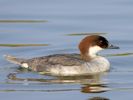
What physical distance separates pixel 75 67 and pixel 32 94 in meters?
2.65

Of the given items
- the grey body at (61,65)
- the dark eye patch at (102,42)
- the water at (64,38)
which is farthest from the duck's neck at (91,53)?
the water at (64,38)

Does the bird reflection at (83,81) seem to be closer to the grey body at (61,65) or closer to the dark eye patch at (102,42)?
the grey body at (61,65)

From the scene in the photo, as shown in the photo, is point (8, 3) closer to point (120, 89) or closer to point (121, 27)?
point (121, 27)

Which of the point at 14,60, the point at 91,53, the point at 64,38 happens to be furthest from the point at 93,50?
the point at 14,60

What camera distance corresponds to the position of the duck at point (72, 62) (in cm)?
1756

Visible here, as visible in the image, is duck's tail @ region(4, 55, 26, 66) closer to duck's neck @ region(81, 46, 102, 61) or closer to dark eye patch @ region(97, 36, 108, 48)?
duck's neck @ region(81, 46, 102, 61)

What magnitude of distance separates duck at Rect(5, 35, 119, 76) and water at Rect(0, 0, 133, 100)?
28 cm

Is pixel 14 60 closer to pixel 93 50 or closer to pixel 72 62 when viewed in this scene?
pixel 72 62

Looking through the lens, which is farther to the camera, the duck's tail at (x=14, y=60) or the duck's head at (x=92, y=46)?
the duck's head at (x=92, y=46)

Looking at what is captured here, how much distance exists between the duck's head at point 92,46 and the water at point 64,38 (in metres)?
0.56

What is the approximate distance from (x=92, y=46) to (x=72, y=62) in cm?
86

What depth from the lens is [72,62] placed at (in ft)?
57.8

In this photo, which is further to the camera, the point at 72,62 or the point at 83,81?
the point at 72,62

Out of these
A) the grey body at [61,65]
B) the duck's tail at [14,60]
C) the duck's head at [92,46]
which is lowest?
the grey body at [61,65]
